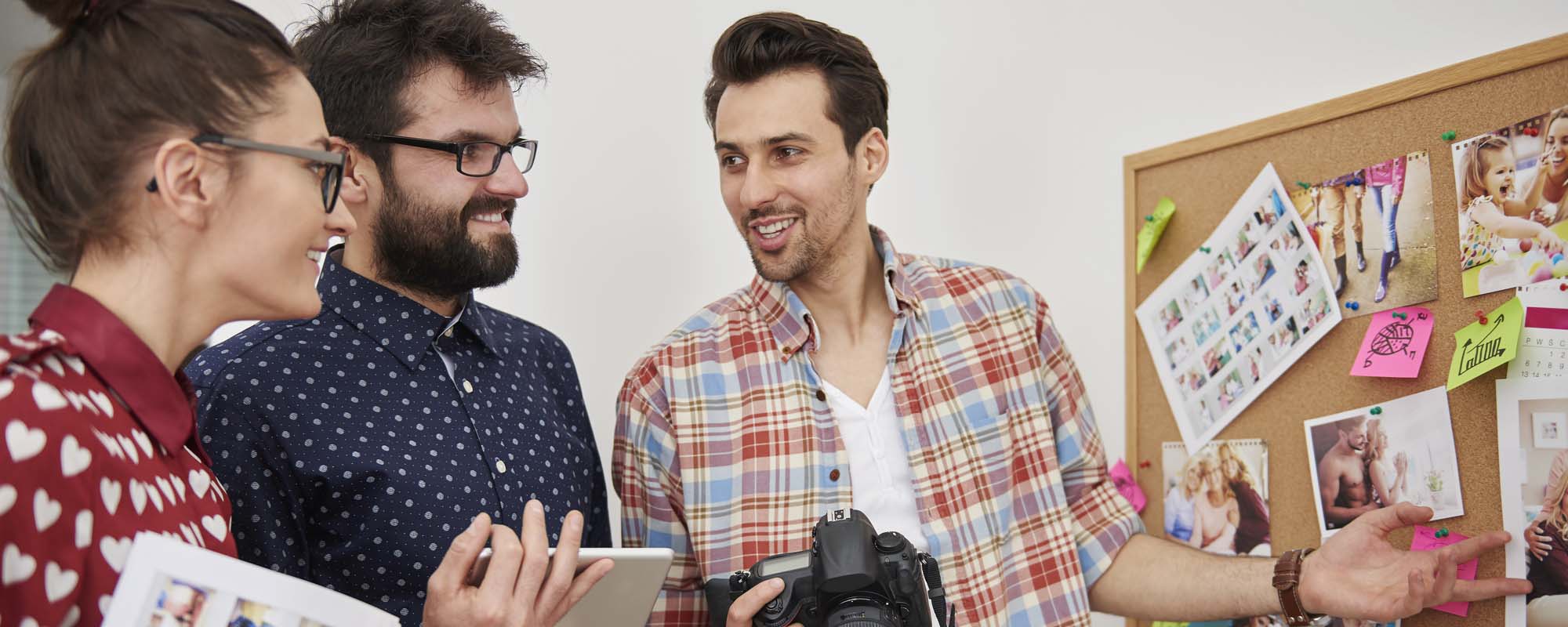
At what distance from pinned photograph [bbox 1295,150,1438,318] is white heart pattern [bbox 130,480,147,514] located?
132 cm

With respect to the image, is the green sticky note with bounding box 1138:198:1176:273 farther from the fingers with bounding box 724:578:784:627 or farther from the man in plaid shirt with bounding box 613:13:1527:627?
the fingers with bounding box 724:578:784:627

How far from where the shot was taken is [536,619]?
102 centimetres

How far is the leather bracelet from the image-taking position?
1350 mm

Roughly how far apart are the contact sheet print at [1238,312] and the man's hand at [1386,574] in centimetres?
25

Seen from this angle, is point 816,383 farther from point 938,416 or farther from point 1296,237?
point 1296,237

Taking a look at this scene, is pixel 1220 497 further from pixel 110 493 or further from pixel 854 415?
pixel 110 493

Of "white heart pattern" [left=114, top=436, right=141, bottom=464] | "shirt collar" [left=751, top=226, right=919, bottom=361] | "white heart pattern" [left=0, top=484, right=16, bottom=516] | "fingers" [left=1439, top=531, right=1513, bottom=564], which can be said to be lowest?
"fingers" [left=1439, top=531, right=1513, bottom=564]

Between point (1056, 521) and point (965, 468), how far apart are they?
16cm

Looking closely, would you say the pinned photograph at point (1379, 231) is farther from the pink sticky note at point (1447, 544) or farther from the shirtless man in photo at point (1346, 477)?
the pink sticky note at point (1447, 544)

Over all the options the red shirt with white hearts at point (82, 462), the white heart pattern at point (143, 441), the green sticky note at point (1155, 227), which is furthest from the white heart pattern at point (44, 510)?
the green sticky note at point (1155, 227)

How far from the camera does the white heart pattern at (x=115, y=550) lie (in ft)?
2.33

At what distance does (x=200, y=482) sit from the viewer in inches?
34.4

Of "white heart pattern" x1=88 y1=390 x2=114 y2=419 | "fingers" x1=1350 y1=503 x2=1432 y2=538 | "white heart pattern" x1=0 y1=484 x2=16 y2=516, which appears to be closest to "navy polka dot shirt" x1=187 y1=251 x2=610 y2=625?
"white heart pattern" x1=88 y1=390 x2=114 y2=419

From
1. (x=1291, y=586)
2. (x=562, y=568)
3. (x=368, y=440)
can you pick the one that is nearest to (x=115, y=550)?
(x=562, y=568)
